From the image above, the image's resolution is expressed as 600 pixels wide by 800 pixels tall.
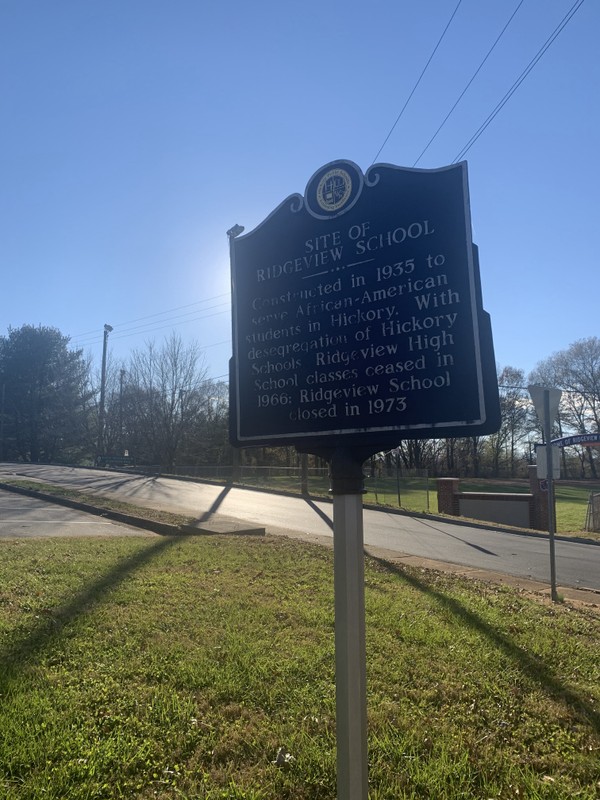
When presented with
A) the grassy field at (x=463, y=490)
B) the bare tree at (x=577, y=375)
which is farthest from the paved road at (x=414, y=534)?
the bare tree at (x=577, y=375)

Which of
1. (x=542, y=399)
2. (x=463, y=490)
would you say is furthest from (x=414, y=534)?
(x=463, y=490)

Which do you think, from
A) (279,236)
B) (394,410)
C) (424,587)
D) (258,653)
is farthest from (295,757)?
(424,587)

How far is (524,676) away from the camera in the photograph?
448 centimetres

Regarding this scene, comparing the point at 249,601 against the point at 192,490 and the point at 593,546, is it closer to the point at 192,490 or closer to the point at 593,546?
the point at 593,546

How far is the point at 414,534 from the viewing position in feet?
52.5

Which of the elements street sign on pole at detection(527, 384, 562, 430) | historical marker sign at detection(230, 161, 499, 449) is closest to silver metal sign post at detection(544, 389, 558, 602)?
street sign on pole at detection(527, 384, 562, 430)

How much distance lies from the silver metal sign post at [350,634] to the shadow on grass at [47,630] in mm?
2347

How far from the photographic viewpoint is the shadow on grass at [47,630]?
4.20 metres

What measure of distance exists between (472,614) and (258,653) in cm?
248

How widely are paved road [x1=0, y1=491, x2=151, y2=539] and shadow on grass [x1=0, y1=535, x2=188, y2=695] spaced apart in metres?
4.96

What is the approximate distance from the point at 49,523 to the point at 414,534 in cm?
856

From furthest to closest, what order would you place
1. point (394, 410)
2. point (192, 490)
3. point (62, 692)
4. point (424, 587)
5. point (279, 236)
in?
point (192, 490) → point (424, 587) → point (62, 692) → point (279, 236) → point (394, 410)

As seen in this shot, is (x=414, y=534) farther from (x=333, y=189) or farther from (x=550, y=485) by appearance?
(x=333, y=189)

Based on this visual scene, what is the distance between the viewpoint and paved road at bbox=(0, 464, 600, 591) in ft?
38.1
